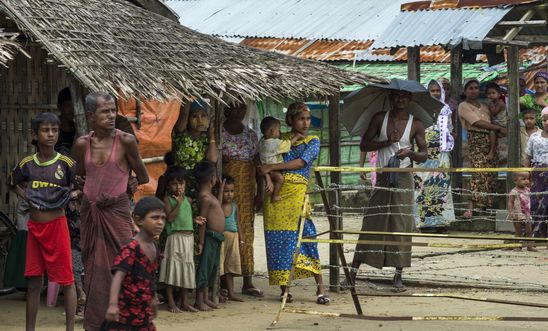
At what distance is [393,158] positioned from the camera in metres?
11.6

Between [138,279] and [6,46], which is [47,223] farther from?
[138,279]

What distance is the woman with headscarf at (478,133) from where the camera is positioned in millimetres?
16452

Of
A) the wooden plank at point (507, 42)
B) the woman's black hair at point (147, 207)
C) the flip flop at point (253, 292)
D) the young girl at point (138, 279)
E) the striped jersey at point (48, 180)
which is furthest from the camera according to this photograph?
the wooden plank at point (507, 42)

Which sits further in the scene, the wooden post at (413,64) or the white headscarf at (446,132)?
the wooden post at (413,64)

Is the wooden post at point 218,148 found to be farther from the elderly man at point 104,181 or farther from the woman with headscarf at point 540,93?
the woman with headscarf at point 540,93

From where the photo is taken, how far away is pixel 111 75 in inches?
377

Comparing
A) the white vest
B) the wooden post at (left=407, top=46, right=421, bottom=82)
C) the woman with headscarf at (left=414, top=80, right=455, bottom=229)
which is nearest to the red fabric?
the white vest

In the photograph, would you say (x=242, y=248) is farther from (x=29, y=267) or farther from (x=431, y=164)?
(x=431, y=164)

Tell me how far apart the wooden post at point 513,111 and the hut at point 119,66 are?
4268 mm

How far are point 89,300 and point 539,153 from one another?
7.78 meters

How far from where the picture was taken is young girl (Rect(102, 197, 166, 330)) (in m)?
7.09

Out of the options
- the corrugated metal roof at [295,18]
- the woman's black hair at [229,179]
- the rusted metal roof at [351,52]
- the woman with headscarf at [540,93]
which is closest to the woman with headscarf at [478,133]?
the woman with headscarf at [540,93]

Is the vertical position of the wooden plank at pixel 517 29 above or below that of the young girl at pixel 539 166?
above

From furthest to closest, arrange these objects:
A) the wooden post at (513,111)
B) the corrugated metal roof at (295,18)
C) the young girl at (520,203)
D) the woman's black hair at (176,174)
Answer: the corrugated metal roof at (295,18)
the wooden post at (513,111)
the young girl at (520,203)
the woman's black hair at (176,174)
